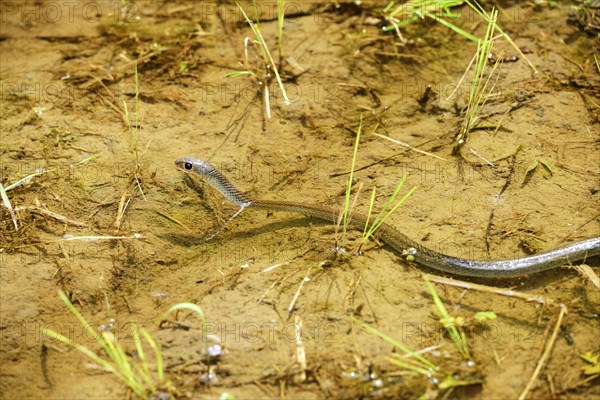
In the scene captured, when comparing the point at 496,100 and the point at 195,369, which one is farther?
the point at 496,100

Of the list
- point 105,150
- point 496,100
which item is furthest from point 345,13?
point 105,150

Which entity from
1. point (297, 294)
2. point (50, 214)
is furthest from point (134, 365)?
point (50, 214)

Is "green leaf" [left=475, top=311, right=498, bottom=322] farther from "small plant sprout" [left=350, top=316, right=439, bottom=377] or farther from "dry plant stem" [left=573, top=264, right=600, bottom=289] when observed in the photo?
"dry plant stem" [left=573, top=264, right=600, bottom=289]

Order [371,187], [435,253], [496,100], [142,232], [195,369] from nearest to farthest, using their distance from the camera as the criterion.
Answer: [195,369]
[435,253]
[142,232]
[371,187]
[496,100]

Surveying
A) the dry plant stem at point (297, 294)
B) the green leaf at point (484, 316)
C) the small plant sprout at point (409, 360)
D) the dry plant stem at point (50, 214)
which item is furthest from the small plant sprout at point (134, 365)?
the green leaf at point (484, 316)

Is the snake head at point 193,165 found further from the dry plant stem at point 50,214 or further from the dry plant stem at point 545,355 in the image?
the dry plant stem at point 545,355

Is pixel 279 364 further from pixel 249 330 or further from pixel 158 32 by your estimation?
pixel 158 32

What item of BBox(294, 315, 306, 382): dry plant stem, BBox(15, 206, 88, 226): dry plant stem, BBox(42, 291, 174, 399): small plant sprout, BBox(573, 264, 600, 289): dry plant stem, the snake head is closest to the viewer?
BBox(42, 291, 174, 399): small plant sprout

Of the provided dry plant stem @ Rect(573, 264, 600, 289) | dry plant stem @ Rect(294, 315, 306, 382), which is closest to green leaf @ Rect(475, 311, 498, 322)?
dry plant stem @ Rect(573, 264, 600, 289)
